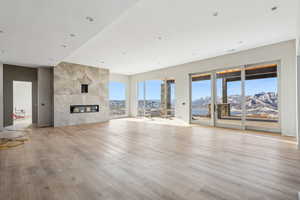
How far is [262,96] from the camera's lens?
18.4 ft

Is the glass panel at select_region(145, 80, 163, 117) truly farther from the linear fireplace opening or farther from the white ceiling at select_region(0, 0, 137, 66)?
the white ceiling at select_region(0, 0, 137, 66)

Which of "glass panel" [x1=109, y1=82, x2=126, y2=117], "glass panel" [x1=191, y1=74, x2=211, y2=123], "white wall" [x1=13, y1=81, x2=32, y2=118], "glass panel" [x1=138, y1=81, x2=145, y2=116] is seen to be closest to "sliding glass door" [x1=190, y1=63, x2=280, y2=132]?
"glass panel" [x1=191, y1=74, x2=211, y2=123]

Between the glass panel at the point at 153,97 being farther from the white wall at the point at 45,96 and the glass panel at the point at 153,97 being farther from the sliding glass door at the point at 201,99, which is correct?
the white wall at the point at 45,96

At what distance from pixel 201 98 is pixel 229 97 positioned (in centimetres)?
127

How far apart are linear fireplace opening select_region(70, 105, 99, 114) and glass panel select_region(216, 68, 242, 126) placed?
20.7 feet

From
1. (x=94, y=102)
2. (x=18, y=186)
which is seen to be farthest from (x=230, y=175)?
(x=94, y=102)

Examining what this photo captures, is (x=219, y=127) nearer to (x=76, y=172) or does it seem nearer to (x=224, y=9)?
(x=224, y=9)

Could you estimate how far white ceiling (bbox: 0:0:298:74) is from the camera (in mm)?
2744

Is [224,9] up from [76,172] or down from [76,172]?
up

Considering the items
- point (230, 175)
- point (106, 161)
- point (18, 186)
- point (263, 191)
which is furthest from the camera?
point (106, 161)

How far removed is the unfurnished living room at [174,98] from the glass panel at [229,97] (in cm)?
4

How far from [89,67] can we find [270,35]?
25.6 ft

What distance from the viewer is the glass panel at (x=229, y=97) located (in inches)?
243

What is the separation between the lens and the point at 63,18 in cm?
296
